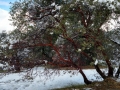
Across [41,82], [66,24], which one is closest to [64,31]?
[66,24]

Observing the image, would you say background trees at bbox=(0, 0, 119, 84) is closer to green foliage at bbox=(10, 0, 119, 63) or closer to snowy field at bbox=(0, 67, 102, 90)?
green foliage at bbox=(10, 0, 119, 63)

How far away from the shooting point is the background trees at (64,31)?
10.2 meters

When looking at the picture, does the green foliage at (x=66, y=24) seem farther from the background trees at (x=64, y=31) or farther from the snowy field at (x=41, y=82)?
the snowy field at (x=41, y=82)

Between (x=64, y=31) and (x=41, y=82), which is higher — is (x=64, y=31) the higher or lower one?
the higher one

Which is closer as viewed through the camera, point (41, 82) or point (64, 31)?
point (64, 31)

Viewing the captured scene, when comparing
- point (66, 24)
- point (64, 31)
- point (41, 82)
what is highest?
point (66, 24)

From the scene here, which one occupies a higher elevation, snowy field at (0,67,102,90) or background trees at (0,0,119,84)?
background trees at (0,0,119,84)

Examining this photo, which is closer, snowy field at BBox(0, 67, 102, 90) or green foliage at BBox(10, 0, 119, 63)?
green foliage at BBox(10, 0, 119, 63)

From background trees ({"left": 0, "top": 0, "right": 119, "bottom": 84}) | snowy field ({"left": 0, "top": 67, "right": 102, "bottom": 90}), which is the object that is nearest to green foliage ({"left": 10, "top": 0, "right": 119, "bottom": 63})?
background trees ({"left": 0, "top": 0, "right": 119, "bottom": 84})

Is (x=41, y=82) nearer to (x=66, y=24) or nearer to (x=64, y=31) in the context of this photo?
(x=64, y=31)

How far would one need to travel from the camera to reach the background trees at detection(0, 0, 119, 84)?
401 inches

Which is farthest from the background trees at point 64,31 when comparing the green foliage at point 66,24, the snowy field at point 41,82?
the snowy field at point 41,82

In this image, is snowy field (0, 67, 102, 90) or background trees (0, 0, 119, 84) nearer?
background trees (0, 0, 119, 84)

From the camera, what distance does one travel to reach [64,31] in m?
10.0
